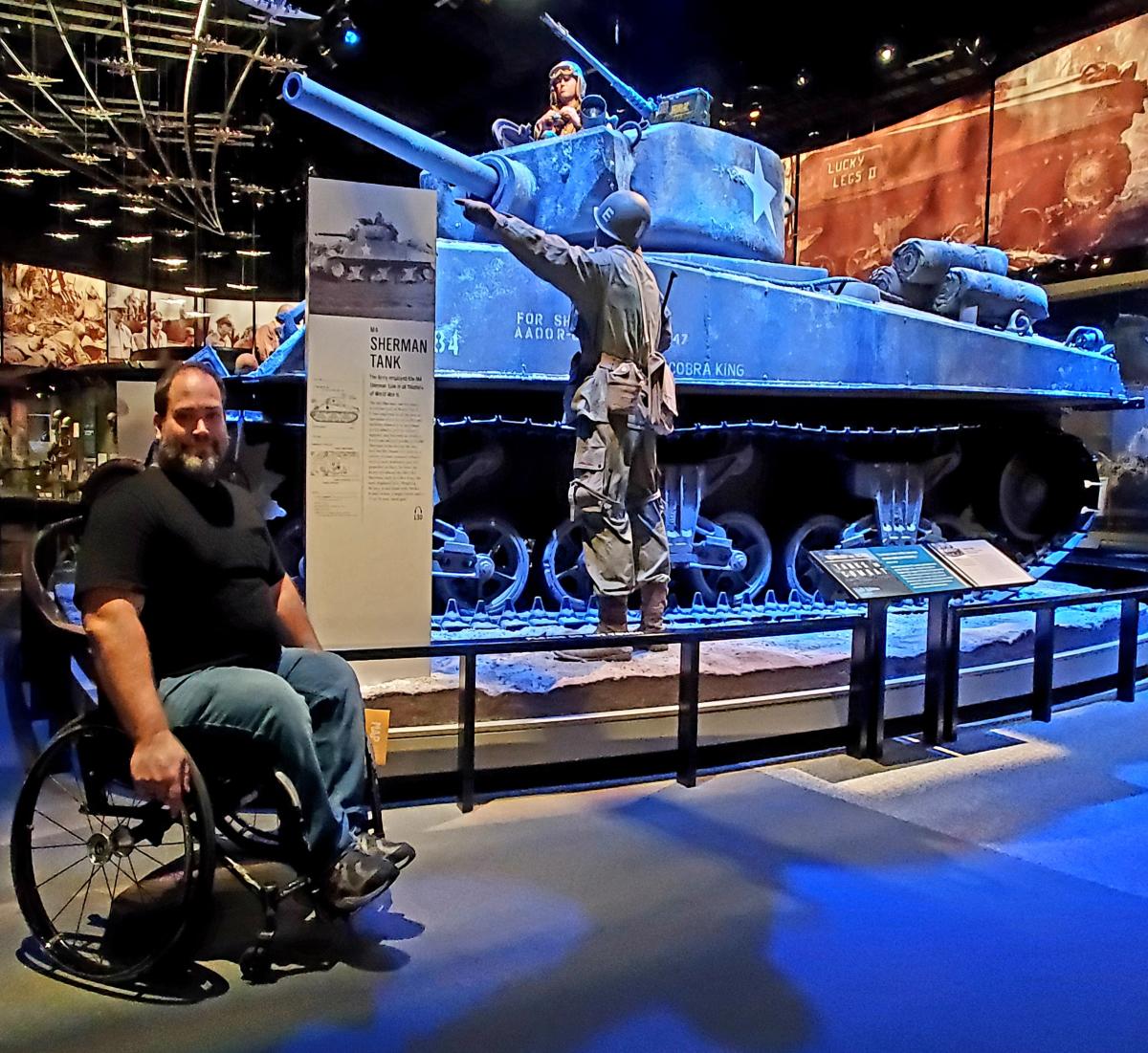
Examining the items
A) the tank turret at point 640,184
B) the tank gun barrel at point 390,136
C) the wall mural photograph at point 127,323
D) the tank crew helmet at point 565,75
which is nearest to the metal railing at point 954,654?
the tank turret at point 640,184

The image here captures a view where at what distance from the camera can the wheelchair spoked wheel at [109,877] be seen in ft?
7.95

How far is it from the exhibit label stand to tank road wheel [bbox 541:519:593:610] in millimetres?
2460

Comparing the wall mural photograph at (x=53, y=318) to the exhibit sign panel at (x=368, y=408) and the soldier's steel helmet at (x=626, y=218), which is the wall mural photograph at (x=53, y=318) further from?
the soldier's steel helmet at (x=626, y=218)

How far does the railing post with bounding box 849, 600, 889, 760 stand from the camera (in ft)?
15.2

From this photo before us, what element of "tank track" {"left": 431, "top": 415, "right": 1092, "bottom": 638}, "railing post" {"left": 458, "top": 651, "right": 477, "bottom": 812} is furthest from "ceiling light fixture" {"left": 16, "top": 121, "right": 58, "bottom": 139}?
"railing post" {"left": 458, "top": 651, "right": 477, "bottom": 812}

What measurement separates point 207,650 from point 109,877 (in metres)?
1.01

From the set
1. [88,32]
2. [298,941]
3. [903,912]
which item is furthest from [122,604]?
[88,32]

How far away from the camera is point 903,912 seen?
10.0ft

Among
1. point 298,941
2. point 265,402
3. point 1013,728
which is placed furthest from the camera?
point 265,402

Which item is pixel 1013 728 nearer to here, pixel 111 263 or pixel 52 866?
pixel 52 866

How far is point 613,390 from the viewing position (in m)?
5.22

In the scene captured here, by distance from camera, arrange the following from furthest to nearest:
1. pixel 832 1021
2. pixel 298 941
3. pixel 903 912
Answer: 1. pixel 903 912
2. pixel 298 941
3. pixel 832 1021

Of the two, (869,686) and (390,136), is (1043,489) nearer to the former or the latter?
(869,686)

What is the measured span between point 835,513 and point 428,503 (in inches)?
179
